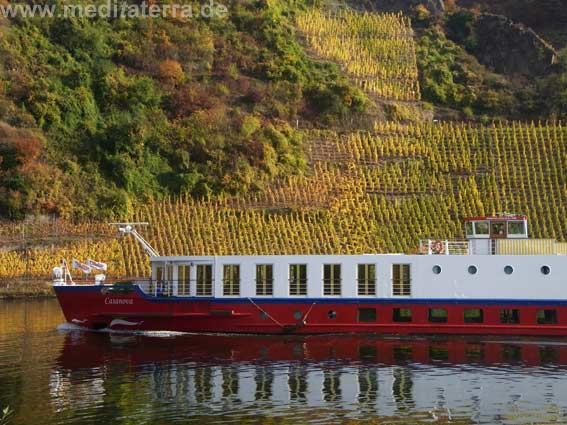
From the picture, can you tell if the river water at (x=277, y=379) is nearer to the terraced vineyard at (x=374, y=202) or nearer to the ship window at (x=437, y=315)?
the ship window at (x=437, y=315)

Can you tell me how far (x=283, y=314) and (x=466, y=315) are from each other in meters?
7.41

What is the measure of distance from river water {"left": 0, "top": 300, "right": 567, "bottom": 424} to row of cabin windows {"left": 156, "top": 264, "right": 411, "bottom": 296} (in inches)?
76.2

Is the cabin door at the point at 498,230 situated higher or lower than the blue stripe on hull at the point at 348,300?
higher

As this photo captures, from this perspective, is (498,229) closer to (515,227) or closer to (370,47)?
(515,227)

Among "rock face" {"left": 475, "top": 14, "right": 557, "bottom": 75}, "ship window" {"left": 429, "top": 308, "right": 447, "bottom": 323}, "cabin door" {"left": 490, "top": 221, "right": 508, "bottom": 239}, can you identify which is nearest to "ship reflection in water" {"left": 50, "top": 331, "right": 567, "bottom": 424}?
"ship window" {"left": 429, "top": 308, "right": 447, "bottom": 323}

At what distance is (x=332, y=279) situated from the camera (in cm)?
3384

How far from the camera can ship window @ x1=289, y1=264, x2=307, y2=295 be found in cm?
3400

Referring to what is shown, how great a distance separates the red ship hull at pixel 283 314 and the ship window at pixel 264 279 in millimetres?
406

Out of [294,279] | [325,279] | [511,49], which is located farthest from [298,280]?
[511,49]

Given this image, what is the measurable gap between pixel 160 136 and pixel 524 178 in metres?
28.2

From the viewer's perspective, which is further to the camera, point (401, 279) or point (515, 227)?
point (515, 227)

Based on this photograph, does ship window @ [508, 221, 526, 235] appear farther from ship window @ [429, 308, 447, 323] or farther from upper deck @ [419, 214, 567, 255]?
ship window @ [429, 308, 447, 323]

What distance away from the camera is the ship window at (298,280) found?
1339 inches

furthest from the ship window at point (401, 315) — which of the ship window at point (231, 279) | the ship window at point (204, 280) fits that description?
the ship window at point (204, 280)
